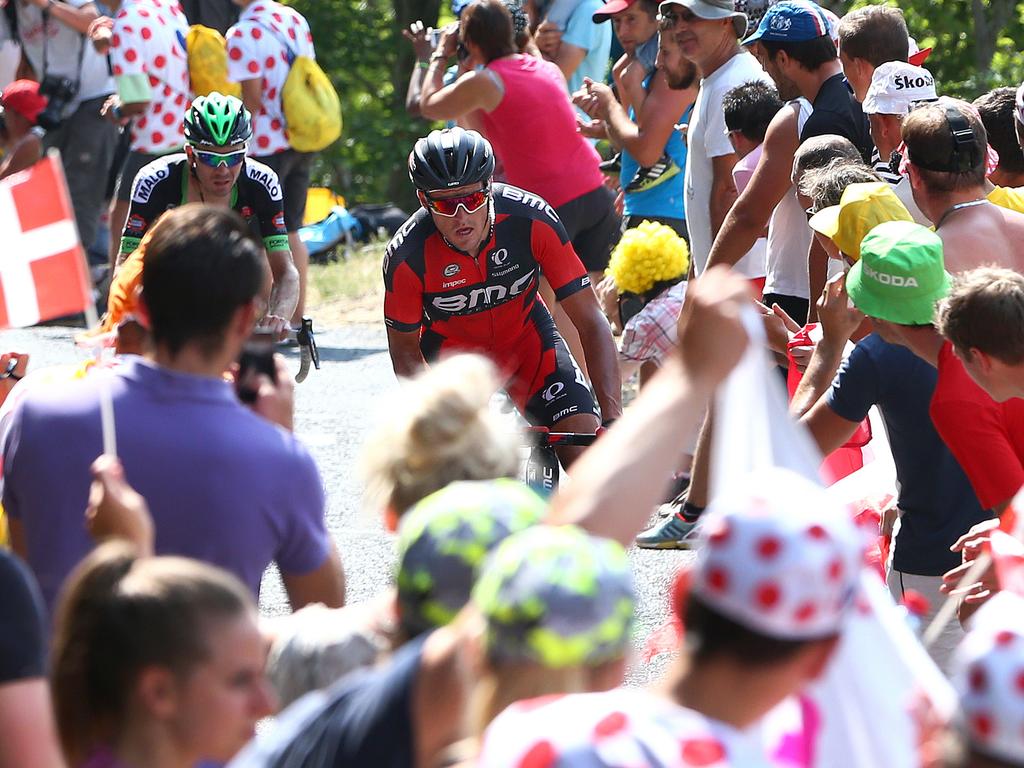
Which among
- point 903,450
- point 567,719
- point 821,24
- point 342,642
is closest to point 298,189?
point 821,24

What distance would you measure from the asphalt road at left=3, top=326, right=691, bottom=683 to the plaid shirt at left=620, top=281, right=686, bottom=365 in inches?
35.1

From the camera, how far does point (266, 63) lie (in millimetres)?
10953

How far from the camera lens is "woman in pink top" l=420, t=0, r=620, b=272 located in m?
8.72

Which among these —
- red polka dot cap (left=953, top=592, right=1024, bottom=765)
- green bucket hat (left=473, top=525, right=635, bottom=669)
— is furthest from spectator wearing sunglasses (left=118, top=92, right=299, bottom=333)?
red polka dot cap (left=953, top=592, right=1024, bottom=765)

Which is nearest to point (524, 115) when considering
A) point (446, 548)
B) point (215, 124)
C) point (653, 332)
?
point (653, 332)

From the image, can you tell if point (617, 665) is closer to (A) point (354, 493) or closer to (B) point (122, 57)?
(A) point (354, 493)

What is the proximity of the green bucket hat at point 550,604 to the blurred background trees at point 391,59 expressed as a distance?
1479cm

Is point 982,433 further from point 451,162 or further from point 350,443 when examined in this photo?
point 350,443

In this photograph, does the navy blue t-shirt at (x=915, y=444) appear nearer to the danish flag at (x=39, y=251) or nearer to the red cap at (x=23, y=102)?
the danish flag at (x=39, y=251)

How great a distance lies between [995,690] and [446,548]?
2.60 feet

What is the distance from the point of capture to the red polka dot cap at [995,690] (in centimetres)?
195

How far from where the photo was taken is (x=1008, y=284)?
3746 millimetres

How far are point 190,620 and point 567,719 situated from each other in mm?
723

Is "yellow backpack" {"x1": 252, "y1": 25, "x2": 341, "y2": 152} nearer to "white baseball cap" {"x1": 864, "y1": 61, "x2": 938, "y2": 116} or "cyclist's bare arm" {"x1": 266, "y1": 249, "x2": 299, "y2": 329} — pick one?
"cyclist's bare arm" {"x1": 266, "y1": 249, "x2": 299, "y2": 329}
